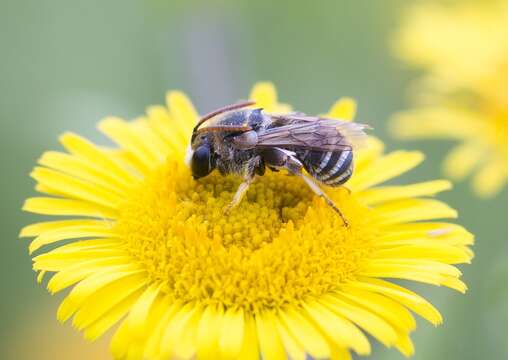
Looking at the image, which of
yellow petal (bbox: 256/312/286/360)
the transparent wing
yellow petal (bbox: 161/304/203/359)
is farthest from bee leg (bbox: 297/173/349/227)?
yellow petal (bbox: 161/304/203/359)

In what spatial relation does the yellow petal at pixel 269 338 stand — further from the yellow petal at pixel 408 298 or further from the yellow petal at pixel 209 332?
the yellow petal at pixel 408 298

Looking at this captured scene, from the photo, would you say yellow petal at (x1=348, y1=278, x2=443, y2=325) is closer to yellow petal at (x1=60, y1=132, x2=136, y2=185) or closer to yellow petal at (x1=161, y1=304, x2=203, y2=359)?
yellow petal at (x1=161, y1=304, x2=203, y2=359)

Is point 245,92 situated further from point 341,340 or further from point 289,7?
point 341,340

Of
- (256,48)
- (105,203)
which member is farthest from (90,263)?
(256,48)

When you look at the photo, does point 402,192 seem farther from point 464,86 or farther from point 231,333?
point 464,86

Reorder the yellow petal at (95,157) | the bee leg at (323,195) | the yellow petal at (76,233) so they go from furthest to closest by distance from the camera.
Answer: the yellow petal at (95,157), the bee leg at (323,195), the yellow petal at (76,233)

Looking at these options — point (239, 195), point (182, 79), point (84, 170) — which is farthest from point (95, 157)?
point (182, 79)

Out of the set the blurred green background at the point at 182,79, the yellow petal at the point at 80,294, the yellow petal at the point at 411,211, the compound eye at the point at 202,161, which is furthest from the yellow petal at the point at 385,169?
the yellow petal at the point at 80,294
